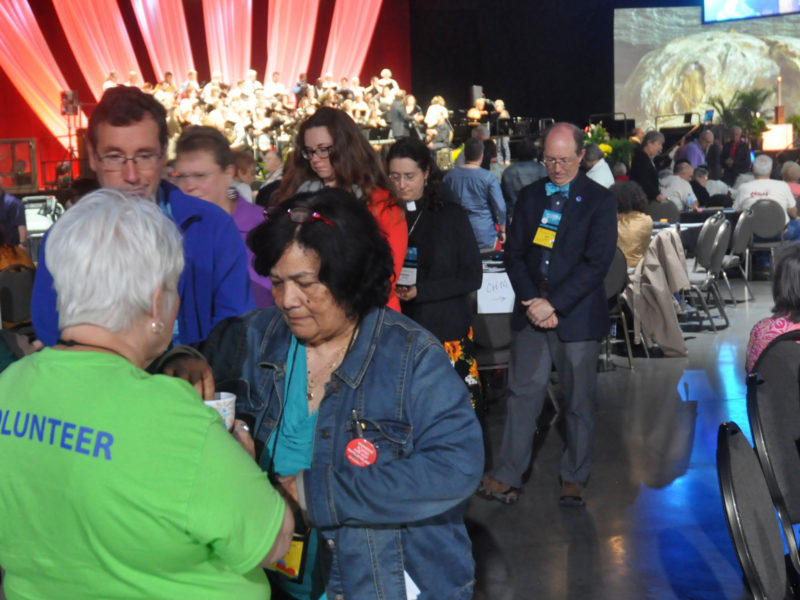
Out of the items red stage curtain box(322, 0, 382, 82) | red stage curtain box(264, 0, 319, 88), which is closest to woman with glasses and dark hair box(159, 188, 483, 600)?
red stage curtain box(264, 0, 319, 88)

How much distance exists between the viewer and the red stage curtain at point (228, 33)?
20391 millimetres

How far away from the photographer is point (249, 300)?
2.29 meters

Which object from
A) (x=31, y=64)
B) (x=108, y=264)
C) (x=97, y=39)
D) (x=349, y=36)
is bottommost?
(x=108, y=264)

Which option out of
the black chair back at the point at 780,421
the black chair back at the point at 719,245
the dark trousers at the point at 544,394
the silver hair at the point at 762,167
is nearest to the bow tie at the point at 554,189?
the dark trousers at the point at 544,394

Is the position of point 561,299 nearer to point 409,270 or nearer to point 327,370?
point 409,270

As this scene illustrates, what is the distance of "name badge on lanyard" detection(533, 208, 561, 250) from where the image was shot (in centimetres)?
409

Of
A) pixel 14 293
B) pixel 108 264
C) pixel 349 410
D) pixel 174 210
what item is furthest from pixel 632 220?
pixel 108 264

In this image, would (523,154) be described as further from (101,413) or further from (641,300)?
(101,413)

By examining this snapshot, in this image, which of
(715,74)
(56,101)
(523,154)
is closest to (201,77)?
(56,101)

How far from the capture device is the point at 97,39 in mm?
18516

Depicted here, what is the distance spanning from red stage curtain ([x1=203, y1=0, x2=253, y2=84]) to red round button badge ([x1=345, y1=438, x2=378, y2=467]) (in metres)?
19.7

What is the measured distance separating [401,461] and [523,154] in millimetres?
7318

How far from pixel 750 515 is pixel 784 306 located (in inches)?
43.4

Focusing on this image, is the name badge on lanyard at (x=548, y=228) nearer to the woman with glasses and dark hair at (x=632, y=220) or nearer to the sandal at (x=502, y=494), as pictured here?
the sandal at (x=502, y=494)
